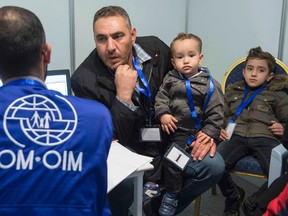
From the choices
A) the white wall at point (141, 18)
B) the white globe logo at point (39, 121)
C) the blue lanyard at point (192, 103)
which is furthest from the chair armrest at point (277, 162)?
the white wall at point (141, 18)

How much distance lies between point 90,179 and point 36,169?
15 cm

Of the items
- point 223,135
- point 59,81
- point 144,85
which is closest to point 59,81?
point 59,81

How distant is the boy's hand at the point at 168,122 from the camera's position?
1933 millimetres

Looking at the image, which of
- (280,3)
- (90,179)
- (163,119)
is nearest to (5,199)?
(90,179)

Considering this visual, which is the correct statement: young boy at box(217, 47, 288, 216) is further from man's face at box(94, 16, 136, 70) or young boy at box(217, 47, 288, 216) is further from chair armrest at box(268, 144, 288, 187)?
man's face at box(94, 16, 136, 70)

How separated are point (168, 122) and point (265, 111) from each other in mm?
771

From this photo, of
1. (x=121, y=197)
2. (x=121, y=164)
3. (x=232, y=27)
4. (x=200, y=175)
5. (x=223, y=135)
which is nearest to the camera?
(x=121, y=164)

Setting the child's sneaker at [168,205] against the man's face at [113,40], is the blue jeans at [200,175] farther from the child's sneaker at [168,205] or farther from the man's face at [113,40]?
the man's face at [113,40]

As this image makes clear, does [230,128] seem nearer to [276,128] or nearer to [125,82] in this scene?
[276,128]

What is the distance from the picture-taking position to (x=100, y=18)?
1.93 meters

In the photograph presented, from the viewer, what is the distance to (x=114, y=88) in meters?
1.92

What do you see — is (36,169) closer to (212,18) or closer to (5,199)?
(5,199)

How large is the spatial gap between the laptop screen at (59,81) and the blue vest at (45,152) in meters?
1.13

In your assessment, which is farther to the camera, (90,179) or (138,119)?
(138,119)
